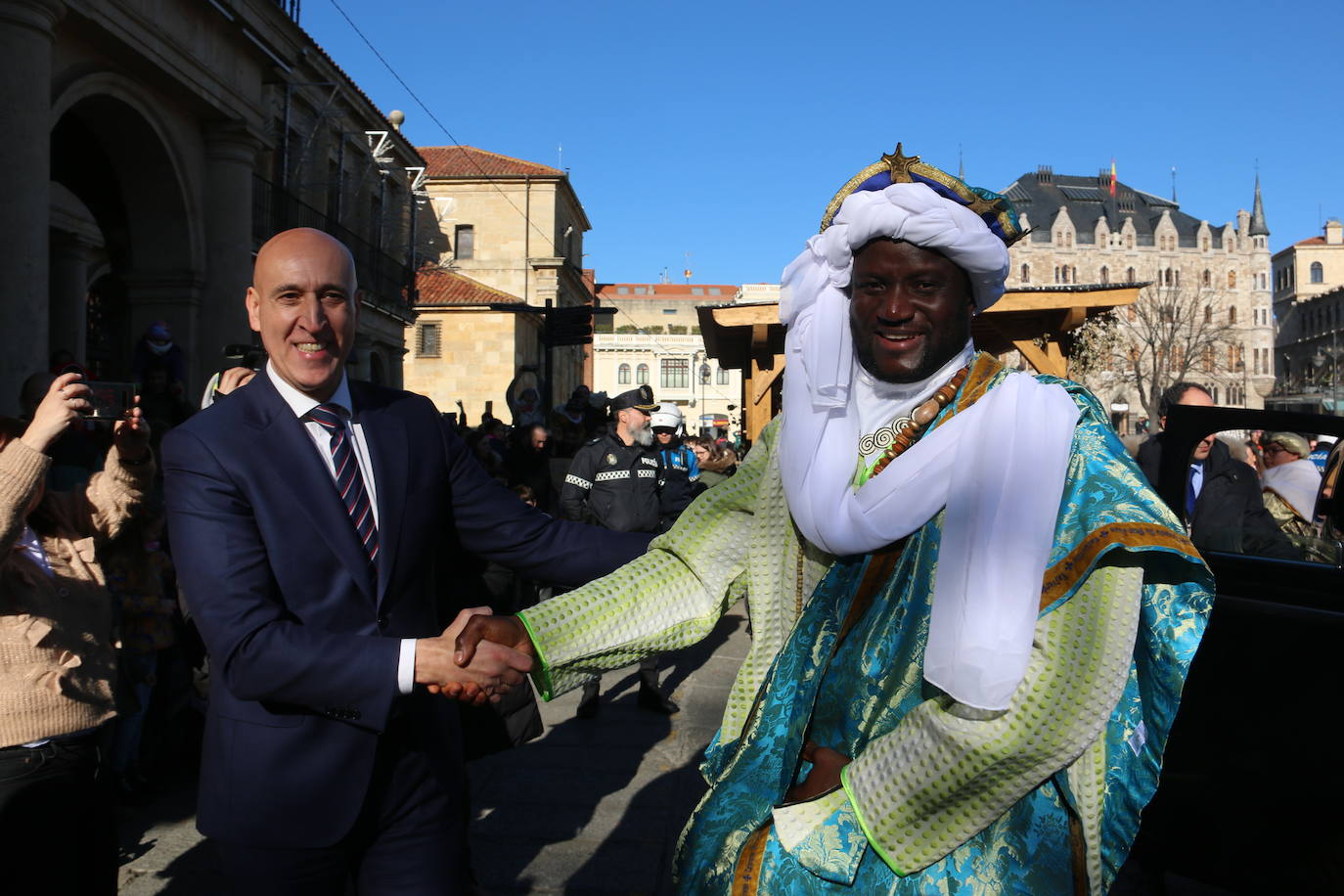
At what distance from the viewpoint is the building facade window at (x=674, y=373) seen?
302 feet

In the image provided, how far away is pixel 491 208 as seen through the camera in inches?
1879

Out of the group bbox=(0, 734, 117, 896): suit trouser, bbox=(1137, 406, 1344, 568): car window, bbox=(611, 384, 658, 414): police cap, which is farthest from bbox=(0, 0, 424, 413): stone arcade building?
bbox=(1137, 406, 1344, 568): car window

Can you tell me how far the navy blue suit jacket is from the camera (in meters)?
2.07

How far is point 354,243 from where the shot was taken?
77.3 ft

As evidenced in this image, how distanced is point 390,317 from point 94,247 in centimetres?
938

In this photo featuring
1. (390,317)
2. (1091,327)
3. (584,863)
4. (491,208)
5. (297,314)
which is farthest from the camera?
(491,208)

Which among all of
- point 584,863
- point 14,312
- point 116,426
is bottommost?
point 584,863

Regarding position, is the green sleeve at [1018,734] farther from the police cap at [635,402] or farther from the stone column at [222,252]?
the stone column at [222,252]

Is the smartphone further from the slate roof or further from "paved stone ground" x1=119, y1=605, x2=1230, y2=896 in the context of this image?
the slate roof

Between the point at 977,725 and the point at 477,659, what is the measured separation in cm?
97

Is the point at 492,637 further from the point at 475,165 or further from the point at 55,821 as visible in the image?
the point at 475,165

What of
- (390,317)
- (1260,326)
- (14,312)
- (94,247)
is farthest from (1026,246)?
(14,312)

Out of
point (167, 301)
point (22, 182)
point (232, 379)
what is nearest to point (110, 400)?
point (232, 379)

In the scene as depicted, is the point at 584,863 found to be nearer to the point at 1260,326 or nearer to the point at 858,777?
the point at 858,777
